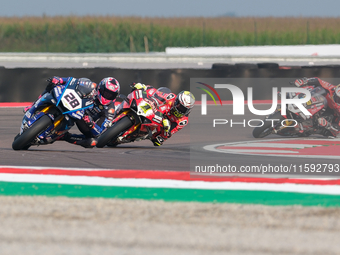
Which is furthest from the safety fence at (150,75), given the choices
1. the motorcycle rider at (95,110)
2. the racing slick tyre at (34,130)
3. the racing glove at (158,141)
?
the racing slick tyre at (34,130)

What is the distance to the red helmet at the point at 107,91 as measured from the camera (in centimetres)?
838

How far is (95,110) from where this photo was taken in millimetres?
8648

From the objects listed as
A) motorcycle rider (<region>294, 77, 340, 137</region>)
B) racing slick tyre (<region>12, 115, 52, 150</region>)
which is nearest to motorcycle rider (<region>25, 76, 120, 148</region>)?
racing slick tyre (<region>12, 115, 52, 150</region>)

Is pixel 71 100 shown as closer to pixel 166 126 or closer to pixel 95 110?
pixel 95 110

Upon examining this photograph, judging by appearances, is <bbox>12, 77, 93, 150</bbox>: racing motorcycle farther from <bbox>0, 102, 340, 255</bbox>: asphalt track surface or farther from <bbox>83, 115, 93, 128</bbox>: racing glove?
<bbox>0, 102, 340, 255</bbox>: asphalt track surface

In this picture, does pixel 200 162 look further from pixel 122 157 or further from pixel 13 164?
pixel 13 164

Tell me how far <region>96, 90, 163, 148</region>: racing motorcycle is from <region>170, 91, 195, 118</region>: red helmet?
10.6 inches

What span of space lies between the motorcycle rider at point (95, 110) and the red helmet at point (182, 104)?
3.09 ft

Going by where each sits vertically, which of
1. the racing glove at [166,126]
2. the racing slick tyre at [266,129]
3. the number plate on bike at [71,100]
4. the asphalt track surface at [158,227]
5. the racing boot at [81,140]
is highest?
the number plate on bike at [71,100]

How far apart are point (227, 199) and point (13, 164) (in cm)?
309

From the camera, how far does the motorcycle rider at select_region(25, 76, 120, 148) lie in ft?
27.0

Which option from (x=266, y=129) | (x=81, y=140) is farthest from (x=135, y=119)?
(x=266, y=129)

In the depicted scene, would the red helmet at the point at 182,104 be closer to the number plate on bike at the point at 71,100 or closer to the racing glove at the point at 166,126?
the racing glove at the point at 166,126

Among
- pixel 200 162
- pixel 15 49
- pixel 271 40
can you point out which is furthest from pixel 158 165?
pixel 15 49
